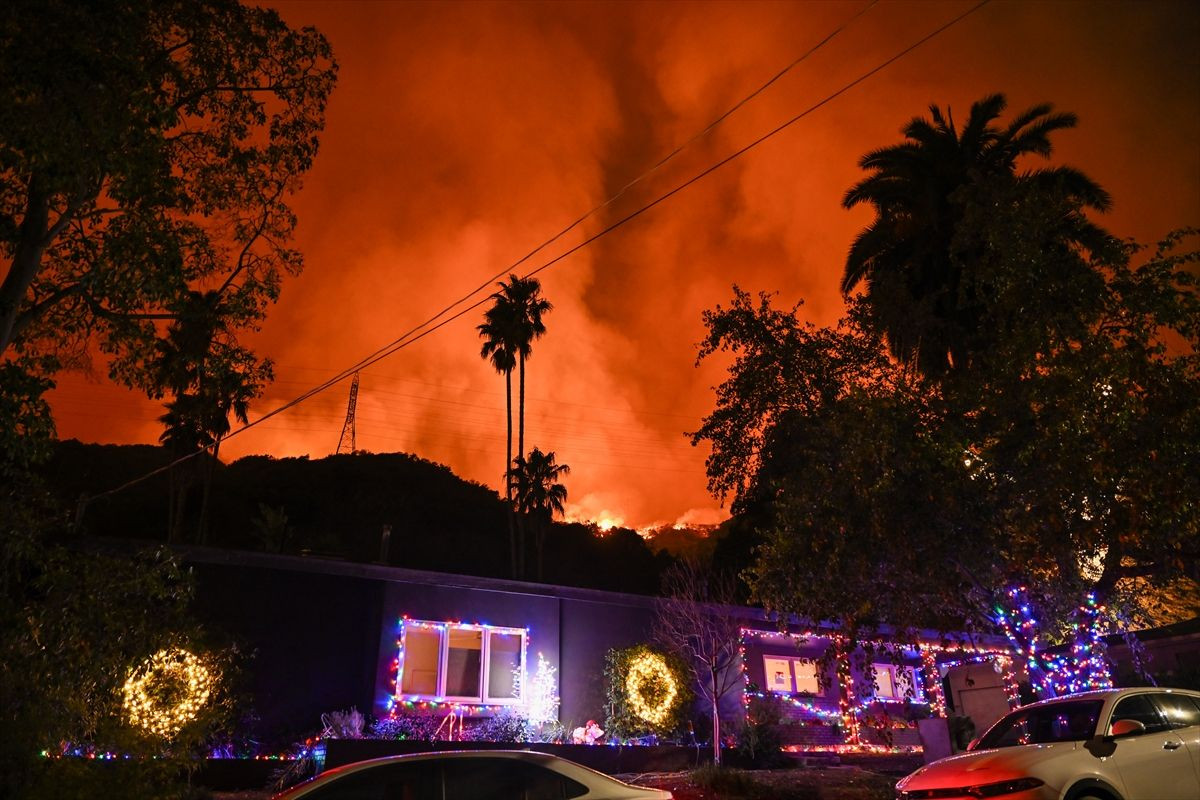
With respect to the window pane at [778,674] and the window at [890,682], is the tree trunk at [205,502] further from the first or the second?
the window at [890,682]

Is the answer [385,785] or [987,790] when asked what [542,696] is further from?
[385,785]

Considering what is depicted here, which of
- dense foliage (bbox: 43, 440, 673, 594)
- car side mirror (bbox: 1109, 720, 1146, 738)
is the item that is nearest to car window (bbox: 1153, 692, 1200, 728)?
car side mirror (bbox: 1109, 720, 1146, 738)

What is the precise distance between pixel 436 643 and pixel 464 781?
36.9 feet

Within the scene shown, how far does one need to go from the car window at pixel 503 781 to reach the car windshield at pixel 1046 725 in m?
4.84

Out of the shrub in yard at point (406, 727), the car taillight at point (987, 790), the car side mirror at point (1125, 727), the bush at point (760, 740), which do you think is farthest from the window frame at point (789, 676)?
the car side mirror at point (1125, 727)

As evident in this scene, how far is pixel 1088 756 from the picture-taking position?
23.3 feet

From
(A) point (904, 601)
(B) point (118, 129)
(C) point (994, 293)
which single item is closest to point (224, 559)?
(B) point (118, 129)

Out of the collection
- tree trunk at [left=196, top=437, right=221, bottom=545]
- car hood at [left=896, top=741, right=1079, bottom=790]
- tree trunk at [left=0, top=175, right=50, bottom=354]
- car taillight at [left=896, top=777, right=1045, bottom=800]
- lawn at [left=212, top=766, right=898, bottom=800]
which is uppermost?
tree trunk at [left=196, top=437, right=221, bottom=545]

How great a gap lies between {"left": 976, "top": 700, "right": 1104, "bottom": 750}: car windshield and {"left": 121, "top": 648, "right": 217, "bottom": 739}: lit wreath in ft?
34.3

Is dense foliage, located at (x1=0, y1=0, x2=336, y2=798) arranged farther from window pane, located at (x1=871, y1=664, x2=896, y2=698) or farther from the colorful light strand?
window pane, located at (x1=871, y1=664, x2=896, y2=698)

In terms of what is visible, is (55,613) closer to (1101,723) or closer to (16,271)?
(16,271)

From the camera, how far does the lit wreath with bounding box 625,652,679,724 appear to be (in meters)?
17.7

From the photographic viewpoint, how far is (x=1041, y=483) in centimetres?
1058

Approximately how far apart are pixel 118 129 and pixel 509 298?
28.5 meters
